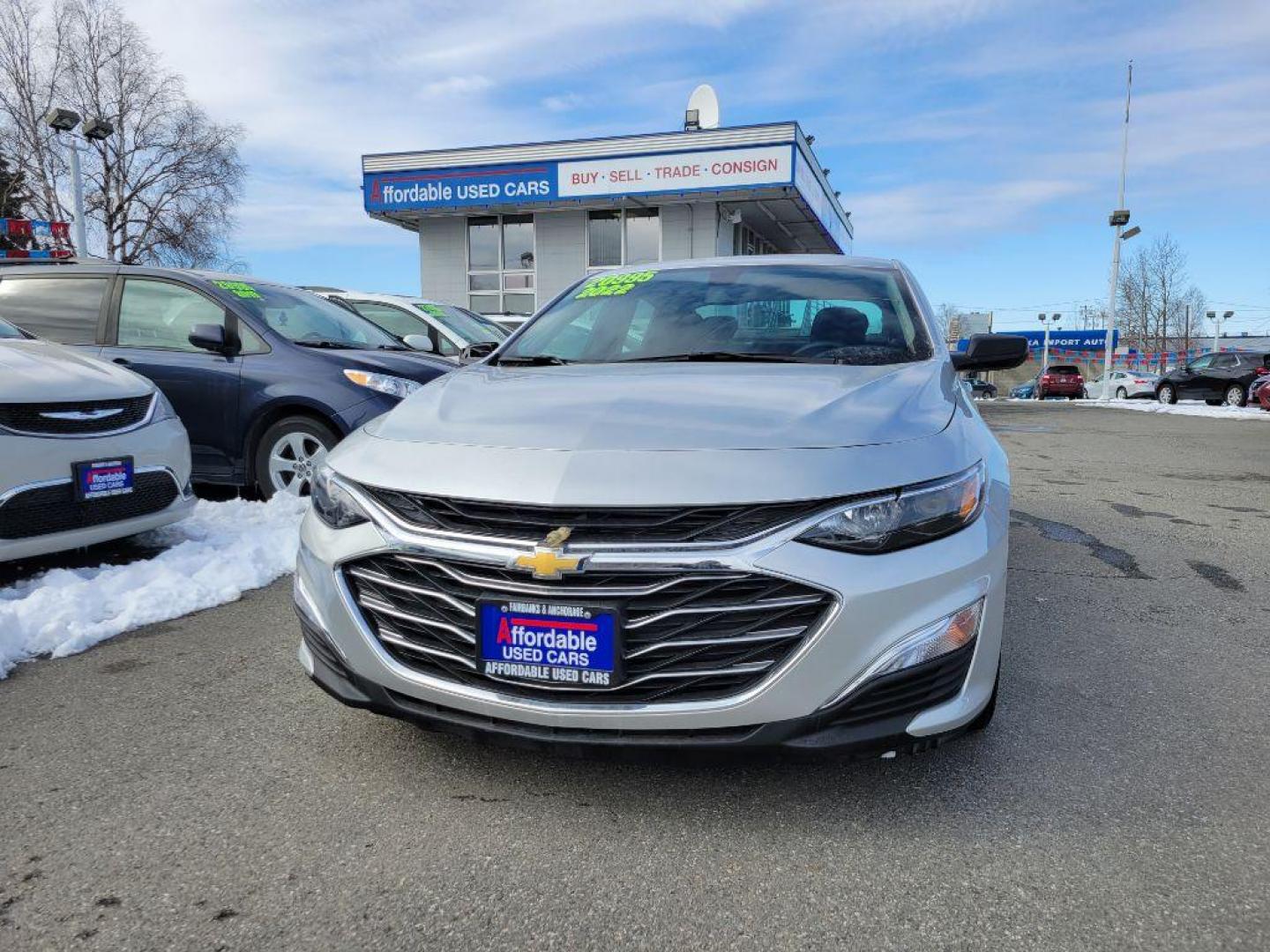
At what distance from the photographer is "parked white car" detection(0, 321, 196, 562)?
11.8 ft

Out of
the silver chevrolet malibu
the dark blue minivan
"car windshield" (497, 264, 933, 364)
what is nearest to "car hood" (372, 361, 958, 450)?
the silver chevrolet malibu

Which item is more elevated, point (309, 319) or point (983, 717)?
point (309, 319)

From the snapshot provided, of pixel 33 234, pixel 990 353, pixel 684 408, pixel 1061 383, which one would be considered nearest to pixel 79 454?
pixel 684 408

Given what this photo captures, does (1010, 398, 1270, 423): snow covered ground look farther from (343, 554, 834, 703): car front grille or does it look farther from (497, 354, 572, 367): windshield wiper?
(343, 554, 834, 703): car front grille

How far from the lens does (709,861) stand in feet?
6.21

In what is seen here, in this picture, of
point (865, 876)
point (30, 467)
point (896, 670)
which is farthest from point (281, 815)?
point (30, 467)

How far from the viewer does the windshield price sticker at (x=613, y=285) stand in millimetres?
3701

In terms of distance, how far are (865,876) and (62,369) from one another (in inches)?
164

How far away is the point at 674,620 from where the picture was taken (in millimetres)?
1850

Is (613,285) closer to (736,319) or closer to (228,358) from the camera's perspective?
(736,319)

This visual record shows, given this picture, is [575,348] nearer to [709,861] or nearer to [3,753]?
[709,861]

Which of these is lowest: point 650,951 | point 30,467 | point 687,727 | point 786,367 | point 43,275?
point 650,951

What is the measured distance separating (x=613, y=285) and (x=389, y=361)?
2483 mm

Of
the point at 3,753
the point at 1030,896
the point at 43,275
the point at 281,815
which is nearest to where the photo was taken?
the point at 1030,896
